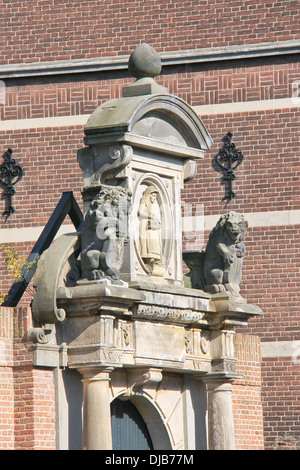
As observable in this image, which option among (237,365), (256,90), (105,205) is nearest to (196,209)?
(256,90)

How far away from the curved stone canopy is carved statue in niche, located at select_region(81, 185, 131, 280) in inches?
24.3

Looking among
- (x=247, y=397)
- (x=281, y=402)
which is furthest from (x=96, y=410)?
(x=281, y=402)

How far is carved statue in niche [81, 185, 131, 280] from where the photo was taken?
12.6m

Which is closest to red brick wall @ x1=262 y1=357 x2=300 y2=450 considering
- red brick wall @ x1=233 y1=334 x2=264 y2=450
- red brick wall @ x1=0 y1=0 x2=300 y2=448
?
red brick wall @ x1=0 y1=0 x2=300 y2=448

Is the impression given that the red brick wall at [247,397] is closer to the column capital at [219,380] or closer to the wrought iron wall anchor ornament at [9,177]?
the column capital at [219,380]

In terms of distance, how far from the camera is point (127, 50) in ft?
63.3

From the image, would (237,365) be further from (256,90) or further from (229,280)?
(256,90)

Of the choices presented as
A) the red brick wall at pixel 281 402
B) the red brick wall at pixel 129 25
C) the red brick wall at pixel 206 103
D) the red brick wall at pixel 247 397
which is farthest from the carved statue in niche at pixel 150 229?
→ the red brick wall at pixel 129 25

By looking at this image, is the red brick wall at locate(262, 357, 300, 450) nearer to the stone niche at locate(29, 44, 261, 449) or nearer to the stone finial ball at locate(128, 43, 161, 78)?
the stone niche at locate(29, 44, 261, 449)

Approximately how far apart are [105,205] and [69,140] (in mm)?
6722

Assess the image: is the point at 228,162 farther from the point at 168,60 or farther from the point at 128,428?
the point at 128,428

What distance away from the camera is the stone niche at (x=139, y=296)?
12.6 meters

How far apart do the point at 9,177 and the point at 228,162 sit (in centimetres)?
310

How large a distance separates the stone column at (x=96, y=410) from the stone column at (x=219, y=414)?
6.18 ft
